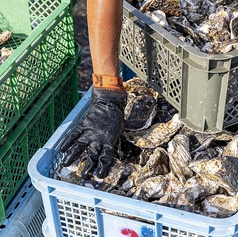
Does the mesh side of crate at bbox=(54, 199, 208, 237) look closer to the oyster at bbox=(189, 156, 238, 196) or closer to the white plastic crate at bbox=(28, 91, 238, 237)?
the white plastic crate at bbox=(28, 91, 238, 237)

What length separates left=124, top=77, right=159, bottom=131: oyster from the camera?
212cm

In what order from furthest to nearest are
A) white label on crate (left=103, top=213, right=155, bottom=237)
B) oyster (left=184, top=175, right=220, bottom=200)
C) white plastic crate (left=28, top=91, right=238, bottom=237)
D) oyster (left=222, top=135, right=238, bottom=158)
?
oyster (left=222, top=135, right=238, bottom=158)
oyster (left=184, top=175, right=220, bottom=200)
white label on crate (left=103, top=213, right=155, bottom=237)
white plastic crate (left=28, top=91, right=238, bottom=237)

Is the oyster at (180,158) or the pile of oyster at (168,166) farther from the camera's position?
the oyster at (180,158)

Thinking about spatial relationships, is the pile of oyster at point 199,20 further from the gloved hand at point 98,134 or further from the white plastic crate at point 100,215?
the white plastic crate at point 100,215

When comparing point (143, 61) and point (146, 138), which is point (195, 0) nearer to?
point (143, 61)

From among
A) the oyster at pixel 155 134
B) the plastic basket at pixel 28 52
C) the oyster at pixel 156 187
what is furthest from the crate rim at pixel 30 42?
the oyster at pixel 156 187

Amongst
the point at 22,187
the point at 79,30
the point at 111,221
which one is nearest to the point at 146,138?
the point at 111,221

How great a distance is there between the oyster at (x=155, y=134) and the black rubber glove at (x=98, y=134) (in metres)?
0.13

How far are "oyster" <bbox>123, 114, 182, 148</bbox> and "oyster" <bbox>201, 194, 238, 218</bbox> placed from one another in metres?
0.34

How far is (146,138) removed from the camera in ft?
6.70

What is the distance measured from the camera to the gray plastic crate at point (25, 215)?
2.08m

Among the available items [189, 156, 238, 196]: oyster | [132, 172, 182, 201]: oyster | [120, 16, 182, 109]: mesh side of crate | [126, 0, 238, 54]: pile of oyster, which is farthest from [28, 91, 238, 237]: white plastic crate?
[126, 0, 238, 54]: pile of oyster

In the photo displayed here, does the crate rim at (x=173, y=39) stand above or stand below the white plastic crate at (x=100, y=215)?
above

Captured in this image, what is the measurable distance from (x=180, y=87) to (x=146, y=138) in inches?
11.8
